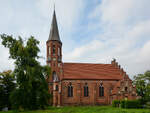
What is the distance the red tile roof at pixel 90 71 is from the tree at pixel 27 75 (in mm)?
11268

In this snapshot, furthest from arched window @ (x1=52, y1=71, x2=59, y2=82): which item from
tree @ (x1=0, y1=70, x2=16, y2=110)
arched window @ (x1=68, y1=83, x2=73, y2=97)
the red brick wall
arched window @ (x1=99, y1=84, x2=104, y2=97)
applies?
arched window @ (x1=99, y1=84, x2=104, y2=97)

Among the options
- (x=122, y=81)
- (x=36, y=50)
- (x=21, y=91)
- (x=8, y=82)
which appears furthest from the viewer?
(x=8, y=82)

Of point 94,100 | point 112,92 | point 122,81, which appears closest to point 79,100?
point 94,100

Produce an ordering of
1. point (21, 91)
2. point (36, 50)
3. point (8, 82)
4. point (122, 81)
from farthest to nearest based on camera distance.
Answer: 1. point (8, 82)
2. point (122, 81)
3. point (36, 50)
4. point (21, 91)

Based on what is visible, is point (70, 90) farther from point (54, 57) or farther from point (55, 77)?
point (54, 57)

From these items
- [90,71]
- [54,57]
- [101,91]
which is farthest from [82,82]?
[54,57]

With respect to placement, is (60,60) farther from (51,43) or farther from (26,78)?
(26,78)

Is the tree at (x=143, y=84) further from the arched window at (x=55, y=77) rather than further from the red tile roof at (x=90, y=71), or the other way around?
the arched window at (x=55, y=77)

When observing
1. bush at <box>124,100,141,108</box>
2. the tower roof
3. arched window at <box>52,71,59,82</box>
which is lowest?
bush at <box>124,100,141,108</box>

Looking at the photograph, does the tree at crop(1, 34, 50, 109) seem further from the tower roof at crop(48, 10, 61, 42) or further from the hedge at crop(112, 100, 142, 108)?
the hedge at crop(112, 100, 142, 108)

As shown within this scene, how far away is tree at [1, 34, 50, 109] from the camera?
29828mm

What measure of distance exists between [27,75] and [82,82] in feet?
56.8

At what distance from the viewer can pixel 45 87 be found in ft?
105

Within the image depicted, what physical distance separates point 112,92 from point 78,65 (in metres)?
12.6
